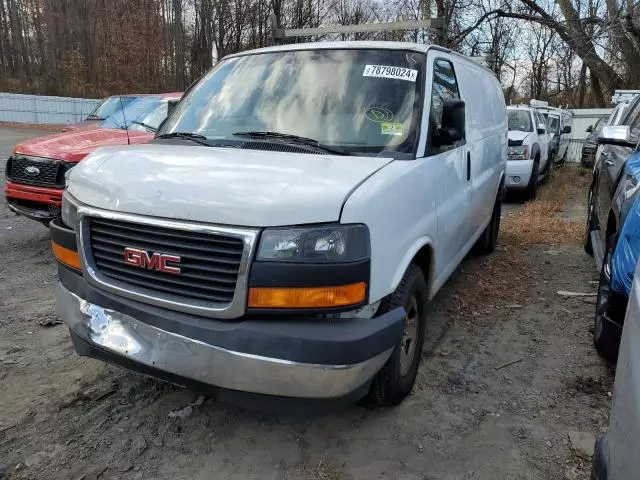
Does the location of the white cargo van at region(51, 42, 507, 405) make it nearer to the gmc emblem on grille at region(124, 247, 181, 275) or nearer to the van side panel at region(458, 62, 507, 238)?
the gmc emblem on grille at region(124, 247, 181, 275)

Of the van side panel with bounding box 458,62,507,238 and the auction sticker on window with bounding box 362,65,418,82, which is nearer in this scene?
the auction sticker on window with bounding box 362,65,418,82

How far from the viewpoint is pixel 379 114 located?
3230mm

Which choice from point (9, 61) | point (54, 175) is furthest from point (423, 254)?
point (9, 61)

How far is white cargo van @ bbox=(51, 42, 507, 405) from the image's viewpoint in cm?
223

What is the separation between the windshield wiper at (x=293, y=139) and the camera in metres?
3.04

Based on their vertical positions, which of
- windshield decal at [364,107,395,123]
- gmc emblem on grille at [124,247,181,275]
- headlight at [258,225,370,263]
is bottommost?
gmc emblem on grille at [124,247,181,275]

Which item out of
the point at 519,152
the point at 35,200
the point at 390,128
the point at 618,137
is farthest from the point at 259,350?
the point at 519,152

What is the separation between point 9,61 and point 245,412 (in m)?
38.5

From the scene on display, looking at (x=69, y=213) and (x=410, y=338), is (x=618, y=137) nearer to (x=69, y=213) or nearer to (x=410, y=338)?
(x=410, y=338)

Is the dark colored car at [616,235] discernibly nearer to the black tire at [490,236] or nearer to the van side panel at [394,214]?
the van side panel at [394,214]

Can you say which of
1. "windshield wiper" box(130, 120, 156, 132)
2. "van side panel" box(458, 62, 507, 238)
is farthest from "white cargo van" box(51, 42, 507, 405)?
"windshield wiper" box(130, 120, 156, 132)

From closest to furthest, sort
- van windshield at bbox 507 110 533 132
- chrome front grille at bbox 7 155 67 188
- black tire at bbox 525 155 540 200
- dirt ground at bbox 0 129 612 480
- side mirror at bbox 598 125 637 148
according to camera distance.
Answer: dirt ground at bbox 0 129 612 480 → side mirror at bbox 598 125 637 148 → chrome front grille at bbox 7 155 67 188 → black tire at bbox 525 155 540 200 → van windshield at bbox 507 110 533 132

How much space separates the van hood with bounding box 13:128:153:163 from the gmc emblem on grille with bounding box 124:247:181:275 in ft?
12.0

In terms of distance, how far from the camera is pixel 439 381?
3.46m
